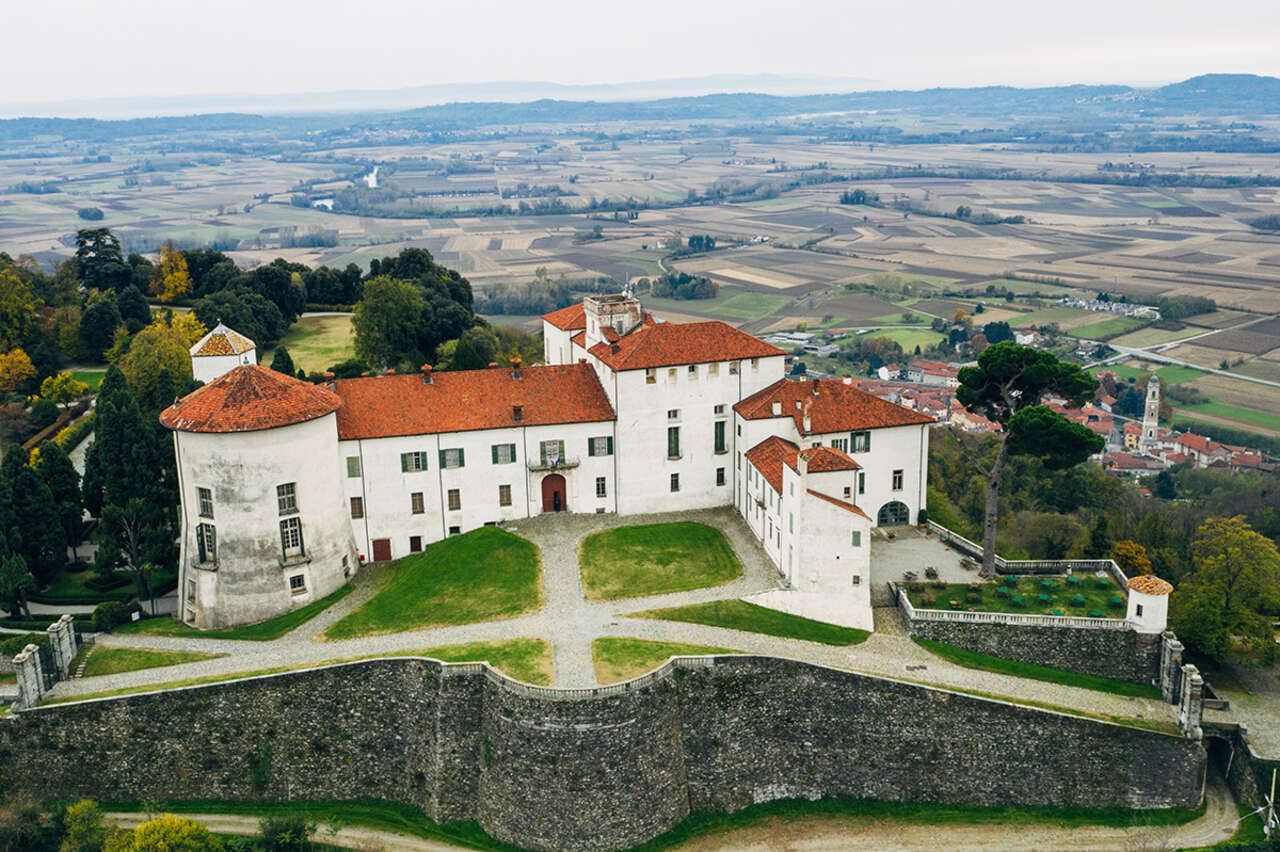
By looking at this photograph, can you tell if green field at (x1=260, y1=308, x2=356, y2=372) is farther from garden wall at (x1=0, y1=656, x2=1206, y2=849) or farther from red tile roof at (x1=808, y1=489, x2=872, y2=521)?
red tile roof at (x1=808, y1=489, x2=872, y2=521)

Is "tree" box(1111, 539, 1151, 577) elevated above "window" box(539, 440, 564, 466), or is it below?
below

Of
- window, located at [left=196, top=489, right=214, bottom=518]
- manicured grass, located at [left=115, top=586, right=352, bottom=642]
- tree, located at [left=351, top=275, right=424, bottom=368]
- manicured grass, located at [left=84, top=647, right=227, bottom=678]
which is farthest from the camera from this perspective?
tree, located at [left=351, top=275, right=424, bottom=368]

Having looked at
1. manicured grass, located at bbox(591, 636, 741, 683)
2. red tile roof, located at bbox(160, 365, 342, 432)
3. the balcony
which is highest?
red tile roof, located at bbox(160, 365, 342, 432)

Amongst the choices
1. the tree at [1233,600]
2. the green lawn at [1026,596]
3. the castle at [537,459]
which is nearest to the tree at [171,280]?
the castle at [537,459]

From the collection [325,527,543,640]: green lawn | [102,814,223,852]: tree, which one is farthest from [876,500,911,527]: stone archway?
[102,814,223,852]: tree

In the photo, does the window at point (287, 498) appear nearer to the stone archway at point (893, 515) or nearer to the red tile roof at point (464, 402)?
the red tile roof at point (464, 402)

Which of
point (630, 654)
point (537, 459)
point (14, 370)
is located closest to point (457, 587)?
point (537, 459)

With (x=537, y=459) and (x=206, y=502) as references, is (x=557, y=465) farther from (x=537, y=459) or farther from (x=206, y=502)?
(x=206, y=502)
